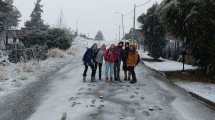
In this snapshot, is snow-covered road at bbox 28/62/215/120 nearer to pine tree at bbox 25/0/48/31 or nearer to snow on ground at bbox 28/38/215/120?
snow on ground at bbox 28/38/215/120

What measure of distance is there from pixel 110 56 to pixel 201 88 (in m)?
4.16

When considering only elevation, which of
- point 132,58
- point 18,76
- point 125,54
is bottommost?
point 18,76

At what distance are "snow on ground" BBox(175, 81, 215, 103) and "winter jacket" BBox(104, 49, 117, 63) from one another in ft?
10.4

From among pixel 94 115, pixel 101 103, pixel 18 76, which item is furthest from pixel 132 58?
pixel 94 115

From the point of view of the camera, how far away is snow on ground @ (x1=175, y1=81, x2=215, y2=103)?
17.4 m

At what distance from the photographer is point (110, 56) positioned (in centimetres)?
2073

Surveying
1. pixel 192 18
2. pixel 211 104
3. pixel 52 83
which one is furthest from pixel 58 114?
pixel 192 18

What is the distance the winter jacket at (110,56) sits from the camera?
20625 mm

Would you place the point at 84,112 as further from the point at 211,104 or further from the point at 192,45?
the point at 192,45

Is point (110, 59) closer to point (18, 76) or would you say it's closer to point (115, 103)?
point (18, 76)

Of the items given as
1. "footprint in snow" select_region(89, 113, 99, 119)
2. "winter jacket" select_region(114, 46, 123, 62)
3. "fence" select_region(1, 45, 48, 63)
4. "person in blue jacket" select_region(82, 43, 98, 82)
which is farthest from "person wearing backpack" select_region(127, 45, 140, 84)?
"fence" select_region(1, 45, 48, 63)

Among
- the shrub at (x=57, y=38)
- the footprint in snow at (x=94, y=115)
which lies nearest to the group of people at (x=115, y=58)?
the footprint in snow at (x=94, y=115)

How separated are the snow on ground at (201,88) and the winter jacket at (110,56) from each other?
3.18 metres

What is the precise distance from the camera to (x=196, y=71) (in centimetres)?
2730
